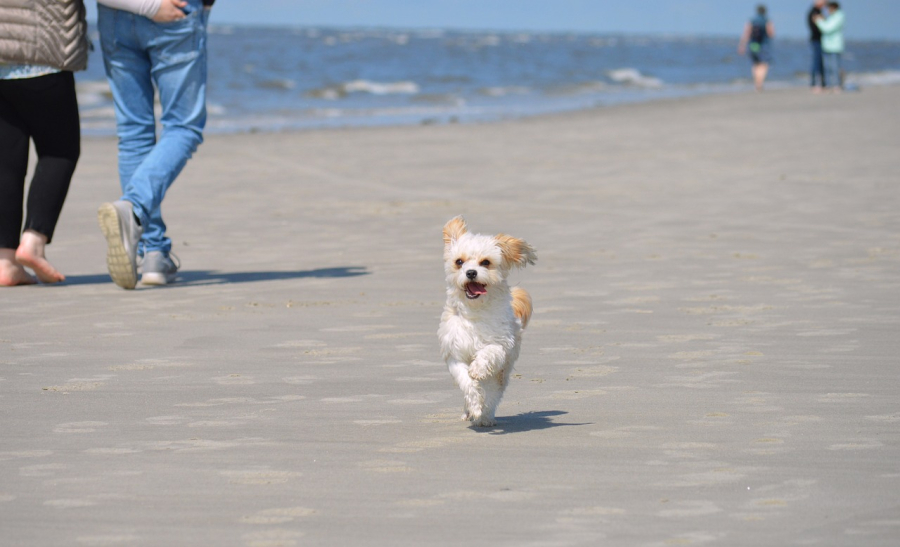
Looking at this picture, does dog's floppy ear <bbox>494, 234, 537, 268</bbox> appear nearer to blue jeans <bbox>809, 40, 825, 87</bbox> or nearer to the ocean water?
the ocean water

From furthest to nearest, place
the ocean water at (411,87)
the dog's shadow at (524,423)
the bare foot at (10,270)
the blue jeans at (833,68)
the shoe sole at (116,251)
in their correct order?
the blue jeans at (833,68), the ocean water at (411,87), the bare foot at (10,270), the shoe sole at (116,251), the dog's shadow at (524,423)

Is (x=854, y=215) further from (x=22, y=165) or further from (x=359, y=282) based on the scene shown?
(x=22, y=165)

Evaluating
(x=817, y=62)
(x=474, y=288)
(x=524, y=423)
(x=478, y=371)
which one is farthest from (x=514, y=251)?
(x=817, y=62)

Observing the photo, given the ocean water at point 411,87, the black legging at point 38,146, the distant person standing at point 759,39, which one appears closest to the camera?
the black legging at point 38,146

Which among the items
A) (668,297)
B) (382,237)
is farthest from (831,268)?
(382,237)

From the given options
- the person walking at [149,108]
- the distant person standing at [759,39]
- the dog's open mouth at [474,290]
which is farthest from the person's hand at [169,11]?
the distant person standing at [759,39]

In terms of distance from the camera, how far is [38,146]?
6836mm

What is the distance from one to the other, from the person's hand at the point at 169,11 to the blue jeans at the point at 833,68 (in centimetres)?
1976

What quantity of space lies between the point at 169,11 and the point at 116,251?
1273 millimetres

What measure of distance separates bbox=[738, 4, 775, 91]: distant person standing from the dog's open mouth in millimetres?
24590

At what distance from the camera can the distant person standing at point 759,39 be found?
27859mm

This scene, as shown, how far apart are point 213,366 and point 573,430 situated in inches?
65.0

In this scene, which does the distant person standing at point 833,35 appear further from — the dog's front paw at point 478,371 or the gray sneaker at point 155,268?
the dog's front paw at point 478,371

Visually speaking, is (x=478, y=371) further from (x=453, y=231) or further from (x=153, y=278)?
(x=153, y=278)
